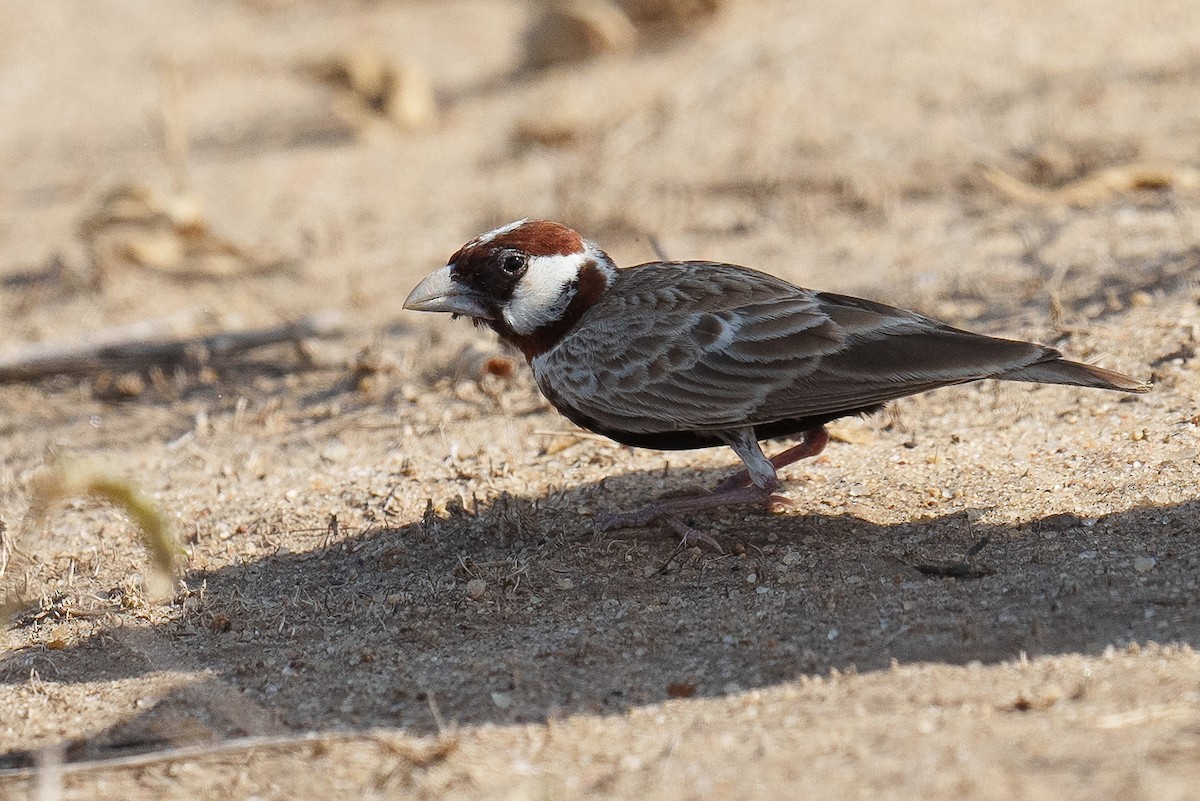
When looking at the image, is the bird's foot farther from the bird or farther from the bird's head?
the bird's head

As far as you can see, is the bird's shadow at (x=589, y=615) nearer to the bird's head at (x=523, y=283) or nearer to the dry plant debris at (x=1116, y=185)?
the bird's head at (x=523, y=283)

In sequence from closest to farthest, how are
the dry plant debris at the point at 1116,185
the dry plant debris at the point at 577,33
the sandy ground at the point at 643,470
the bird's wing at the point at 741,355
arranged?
the sandy ground at the point at 643,470
the bird's wing at the point at 741,355
the dry plant debris at the point at 1116,185
the dry plant debris at the point at 577,33

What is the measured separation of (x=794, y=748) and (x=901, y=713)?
32 cm

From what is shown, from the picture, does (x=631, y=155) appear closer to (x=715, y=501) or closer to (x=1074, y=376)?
(x=715, y=501)

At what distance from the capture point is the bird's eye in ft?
16.7

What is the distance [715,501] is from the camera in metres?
4.87

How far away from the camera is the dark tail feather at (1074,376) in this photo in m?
4.31

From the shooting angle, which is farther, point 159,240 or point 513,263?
point 159,240

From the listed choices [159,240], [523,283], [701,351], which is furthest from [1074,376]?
[159,240]

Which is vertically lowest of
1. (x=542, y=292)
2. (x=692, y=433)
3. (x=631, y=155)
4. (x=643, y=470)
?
(x=643, y=470)

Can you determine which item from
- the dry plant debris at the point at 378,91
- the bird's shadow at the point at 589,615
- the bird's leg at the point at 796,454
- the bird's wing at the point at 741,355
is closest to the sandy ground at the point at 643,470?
the bird's shadow at the point at 589,615

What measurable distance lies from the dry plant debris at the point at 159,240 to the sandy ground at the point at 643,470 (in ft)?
0.25

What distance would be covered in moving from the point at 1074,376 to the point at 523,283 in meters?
2.00

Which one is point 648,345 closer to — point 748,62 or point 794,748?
point 794,748
